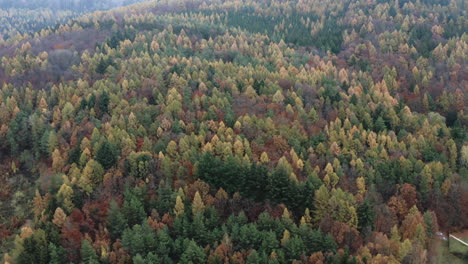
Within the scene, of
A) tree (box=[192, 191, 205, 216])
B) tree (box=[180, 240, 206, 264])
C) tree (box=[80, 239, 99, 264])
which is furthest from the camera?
tree (box=[192, 191, 205, 216])

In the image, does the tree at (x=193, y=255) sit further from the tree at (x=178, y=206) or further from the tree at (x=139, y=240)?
the tree at (x=178, y=206)

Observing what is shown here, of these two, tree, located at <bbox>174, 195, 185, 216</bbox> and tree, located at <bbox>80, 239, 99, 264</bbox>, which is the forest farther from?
tree, located at <bbox>174, 195, 185, 216</bbox>

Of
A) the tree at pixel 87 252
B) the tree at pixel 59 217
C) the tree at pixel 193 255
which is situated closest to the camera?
the tree at pixel 193 255

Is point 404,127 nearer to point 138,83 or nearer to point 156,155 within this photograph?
point 156,155

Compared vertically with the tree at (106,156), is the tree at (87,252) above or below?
below

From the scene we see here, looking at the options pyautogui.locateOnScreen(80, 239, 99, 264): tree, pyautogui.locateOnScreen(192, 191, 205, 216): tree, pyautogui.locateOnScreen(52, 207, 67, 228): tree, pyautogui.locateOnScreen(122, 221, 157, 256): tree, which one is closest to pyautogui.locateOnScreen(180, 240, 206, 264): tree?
pyautogui.locateOnScreen(122, 221, 157, 256): tree

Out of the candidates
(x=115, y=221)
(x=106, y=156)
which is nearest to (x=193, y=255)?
(x=115, y=221)

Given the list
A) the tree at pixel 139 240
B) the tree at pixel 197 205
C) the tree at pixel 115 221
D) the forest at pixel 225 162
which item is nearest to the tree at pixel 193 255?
the forest at pixel 225 162

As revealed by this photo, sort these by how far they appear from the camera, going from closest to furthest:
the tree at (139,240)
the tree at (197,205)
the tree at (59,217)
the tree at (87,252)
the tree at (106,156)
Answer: the tree at (87,252) → the tree at (139,240) → the tree at (59,217) → the tree at (197,205) → the tree at (106,156)

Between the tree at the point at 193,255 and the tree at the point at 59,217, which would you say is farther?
the tree at the point at 59,217
